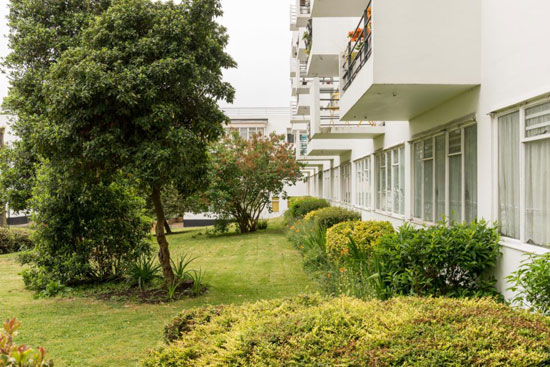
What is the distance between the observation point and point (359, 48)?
1124cm

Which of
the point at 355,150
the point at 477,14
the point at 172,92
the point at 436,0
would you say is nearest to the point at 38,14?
the point at 172,92

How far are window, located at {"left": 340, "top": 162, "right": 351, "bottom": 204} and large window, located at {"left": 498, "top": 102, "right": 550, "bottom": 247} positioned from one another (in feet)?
53.1

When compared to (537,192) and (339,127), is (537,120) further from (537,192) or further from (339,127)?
(339,127)

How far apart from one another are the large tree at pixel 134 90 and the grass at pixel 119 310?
8.72ft

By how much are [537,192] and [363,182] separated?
12.9 m

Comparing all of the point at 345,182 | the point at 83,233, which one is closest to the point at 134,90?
the point at 83,233

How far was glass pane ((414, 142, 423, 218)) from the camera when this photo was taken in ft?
35.3

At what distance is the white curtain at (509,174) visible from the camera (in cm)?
636

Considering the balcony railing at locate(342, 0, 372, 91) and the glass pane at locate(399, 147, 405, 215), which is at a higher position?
the balcony railing at locate(342, 0, 372, 91)

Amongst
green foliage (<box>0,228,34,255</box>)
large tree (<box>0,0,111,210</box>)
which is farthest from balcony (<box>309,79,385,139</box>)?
→ green foliage (<box>0,228,34,255</box>)

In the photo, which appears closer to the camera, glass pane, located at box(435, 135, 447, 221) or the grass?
the grass

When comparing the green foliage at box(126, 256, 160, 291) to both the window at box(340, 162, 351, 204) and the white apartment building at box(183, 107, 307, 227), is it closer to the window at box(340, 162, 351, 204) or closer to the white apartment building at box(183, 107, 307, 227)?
the window at box(340, 162, 351, 204)

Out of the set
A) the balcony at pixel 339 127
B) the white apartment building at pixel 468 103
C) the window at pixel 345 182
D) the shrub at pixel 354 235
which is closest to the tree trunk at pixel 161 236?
the shrub at pixel 354 235

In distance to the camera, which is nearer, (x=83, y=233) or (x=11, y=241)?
(x=83, y=233)
